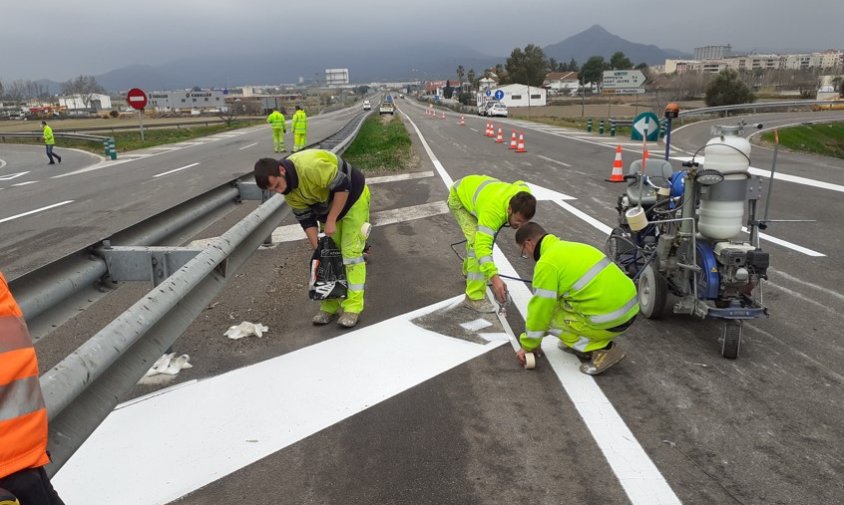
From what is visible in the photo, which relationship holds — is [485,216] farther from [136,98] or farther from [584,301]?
[136,98]

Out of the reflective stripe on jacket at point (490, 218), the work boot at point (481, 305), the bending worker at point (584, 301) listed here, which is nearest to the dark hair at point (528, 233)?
the bending worker at point (584, 301)

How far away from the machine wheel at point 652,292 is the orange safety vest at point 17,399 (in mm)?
4595

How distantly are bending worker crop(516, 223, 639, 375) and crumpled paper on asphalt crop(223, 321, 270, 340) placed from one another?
2.26m

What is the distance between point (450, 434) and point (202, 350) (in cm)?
236

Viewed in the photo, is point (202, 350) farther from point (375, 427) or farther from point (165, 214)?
point (375, 427)

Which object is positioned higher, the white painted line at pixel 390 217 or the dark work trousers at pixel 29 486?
the dark work trousers at pixel 29 486

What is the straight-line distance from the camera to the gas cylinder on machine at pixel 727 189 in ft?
14.6

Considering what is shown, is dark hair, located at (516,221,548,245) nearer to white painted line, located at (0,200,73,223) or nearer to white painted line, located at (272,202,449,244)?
white painted line, located at (272,202,449,244)

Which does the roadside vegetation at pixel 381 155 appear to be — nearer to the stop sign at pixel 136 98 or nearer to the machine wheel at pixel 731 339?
the machine wheel at pixel 731 339

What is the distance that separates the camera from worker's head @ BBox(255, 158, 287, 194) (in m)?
4.77

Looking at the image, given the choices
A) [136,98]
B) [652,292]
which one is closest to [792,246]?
[652,292]

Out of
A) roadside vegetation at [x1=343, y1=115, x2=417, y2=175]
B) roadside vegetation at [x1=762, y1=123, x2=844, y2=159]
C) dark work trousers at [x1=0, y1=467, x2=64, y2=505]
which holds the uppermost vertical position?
dark work trousers at [x1=0, y1=467, x2=64, y2=505]

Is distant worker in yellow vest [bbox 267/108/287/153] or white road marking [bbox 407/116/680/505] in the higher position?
distant worker in yellow vest [bbox 267/108/287/153]

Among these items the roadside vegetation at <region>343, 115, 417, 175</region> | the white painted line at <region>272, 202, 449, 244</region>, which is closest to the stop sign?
the roadside vegetation at <region>343, 115, 417, 175</region>
